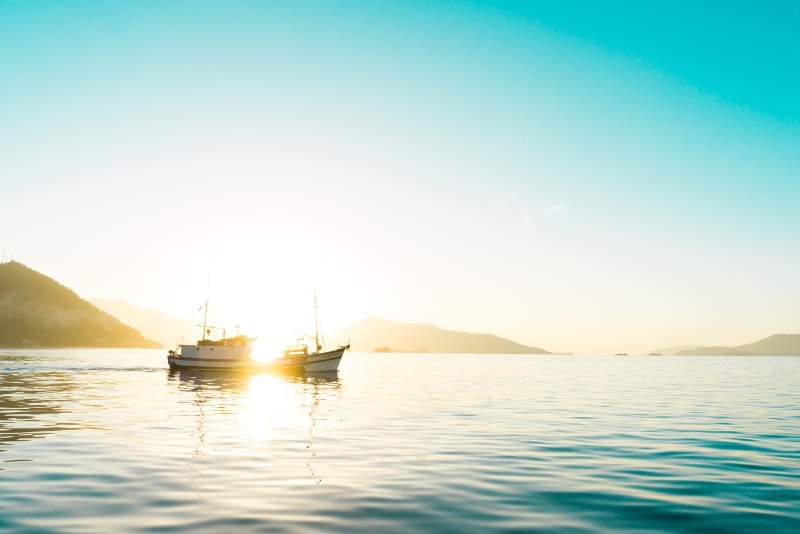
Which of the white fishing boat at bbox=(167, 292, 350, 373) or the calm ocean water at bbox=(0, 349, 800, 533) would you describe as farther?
the white fishing boat at bbox=(167, 292, 350, 373)

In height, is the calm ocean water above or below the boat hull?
below

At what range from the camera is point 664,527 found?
41.8 feet

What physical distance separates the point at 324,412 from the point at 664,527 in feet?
90.5

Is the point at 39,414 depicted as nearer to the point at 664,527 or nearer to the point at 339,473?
the point at 339,473

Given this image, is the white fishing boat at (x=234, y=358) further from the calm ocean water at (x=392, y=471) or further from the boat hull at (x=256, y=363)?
the calm ocean water at (x=392, y=471)

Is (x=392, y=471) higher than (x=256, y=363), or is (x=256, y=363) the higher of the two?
(x=256, y=363)

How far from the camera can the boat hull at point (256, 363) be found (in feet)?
306

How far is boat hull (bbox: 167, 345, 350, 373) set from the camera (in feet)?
306

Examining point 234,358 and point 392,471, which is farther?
point 234,358

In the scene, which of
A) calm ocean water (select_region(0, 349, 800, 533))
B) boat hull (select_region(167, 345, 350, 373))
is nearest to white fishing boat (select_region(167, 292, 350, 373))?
boat hull (select_region(167, 345, 350, 373))

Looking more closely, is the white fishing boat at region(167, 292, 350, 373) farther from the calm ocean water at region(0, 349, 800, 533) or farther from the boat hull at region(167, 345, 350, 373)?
the calm ocean water at region(0, 349, 800, 533)

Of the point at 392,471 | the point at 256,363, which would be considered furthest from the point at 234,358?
the point at 392,471

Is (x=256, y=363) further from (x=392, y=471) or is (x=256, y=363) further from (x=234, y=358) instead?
(x=392, y=471)

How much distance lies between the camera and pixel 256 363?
93.5m
